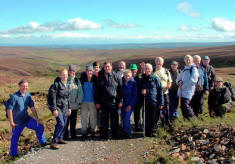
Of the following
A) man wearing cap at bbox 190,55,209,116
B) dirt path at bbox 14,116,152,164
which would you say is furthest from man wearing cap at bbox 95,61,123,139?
man wearing cap at bbox 190,55,209,116

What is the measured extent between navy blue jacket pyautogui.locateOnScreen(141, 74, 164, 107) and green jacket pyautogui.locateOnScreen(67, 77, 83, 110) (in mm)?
2118

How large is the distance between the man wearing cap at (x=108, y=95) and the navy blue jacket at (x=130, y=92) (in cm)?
24

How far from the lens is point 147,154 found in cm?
712

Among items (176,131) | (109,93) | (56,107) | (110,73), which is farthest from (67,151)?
(176,131)

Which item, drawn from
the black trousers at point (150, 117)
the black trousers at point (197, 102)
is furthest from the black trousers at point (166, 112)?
the black trousers at point (197, 102)

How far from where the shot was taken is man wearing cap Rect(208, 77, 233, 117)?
31.5 ft

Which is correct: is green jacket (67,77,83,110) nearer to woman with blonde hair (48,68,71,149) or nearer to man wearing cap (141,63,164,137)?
woman with blonde hair (48,68,71,149)

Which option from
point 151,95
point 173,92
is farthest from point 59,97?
point 173,92

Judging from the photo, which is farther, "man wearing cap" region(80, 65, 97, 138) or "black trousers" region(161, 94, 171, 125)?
"black trousers" region(161, 94, 171, 125)

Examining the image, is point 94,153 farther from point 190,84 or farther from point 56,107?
point 190,84

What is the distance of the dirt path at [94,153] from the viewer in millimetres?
7098

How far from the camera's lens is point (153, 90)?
8.16m

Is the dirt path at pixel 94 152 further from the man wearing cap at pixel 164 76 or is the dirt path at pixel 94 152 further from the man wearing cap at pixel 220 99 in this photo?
the man wearing cap at pixel 220 99

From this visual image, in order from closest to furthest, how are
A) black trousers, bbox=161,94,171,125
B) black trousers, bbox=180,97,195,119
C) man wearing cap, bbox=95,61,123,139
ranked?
man wearing cap, bbox=95,61,123,139 < black trousers, bbox=180,97,195,119 < black trousers, bbox=161,94,171,125
